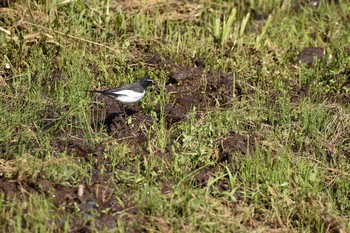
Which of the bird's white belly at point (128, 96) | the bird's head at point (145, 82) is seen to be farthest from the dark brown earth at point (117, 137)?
the bird's head at point (145, 82)

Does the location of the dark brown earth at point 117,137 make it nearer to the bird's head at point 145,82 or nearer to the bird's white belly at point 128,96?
the bird's white belly at point 128,96

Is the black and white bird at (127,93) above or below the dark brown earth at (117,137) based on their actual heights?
above

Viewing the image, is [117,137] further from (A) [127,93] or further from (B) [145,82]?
(B) [145,82]

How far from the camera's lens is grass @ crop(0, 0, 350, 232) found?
211 inches

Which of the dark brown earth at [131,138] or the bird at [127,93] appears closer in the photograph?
the dark brown earth at [131,138]

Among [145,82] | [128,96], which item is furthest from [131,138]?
[145,82]

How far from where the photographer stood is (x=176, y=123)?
22.1ft

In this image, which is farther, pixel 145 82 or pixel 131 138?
pixel 145 82

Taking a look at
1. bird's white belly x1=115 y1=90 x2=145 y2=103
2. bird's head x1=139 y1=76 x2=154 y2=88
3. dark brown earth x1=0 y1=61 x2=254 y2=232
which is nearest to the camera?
dark brown earth x1=0 y1=61 x2=254 y2=232

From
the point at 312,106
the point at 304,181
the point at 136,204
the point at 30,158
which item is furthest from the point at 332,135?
the point at 30,158

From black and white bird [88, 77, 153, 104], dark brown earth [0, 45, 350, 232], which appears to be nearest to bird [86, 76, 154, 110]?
black and white bird [88, 77, 153, 104]

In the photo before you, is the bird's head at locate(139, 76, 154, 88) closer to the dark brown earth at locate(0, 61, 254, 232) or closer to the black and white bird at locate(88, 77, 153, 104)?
the black and white bird at locate(88, 77, 153, 104)

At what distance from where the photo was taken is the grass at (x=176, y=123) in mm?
5367

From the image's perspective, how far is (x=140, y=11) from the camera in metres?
8.46
